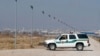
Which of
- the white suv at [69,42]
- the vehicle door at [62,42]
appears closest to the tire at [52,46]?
the white suv at [69,42]

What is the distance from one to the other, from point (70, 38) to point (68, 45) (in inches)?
35.3

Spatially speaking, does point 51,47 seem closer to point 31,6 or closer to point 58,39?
point 58,39

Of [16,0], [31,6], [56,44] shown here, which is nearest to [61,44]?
[56,44]

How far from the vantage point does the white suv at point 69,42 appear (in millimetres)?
41406

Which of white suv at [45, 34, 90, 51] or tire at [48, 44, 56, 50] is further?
tire at [48, 44, 56, 50]

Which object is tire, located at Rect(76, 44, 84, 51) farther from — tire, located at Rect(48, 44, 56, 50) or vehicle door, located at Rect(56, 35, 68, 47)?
tire, located at Rect(48, 44, 56, 50)

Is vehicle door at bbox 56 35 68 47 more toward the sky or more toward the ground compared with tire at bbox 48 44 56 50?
more toward the sky

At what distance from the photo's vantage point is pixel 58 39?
41531mm

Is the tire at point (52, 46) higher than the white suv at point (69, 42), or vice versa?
the white suv at point (69, 42)

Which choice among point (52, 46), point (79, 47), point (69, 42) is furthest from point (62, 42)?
point (79, 47)

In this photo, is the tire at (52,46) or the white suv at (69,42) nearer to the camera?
the white suv at (69,42)

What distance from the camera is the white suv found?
4141cm

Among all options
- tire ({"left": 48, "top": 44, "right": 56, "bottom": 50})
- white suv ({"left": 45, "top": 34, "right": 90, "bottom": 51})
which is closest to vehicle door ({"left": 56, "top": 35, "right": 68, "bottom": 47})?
white suv ({"left": 45, "top": 34, "right": 90, "bottom": 51})

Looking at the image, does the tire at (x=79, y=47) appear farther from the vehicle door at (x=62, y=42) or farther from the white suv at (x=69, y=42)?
the vehicle door at (x=62, y=42)
